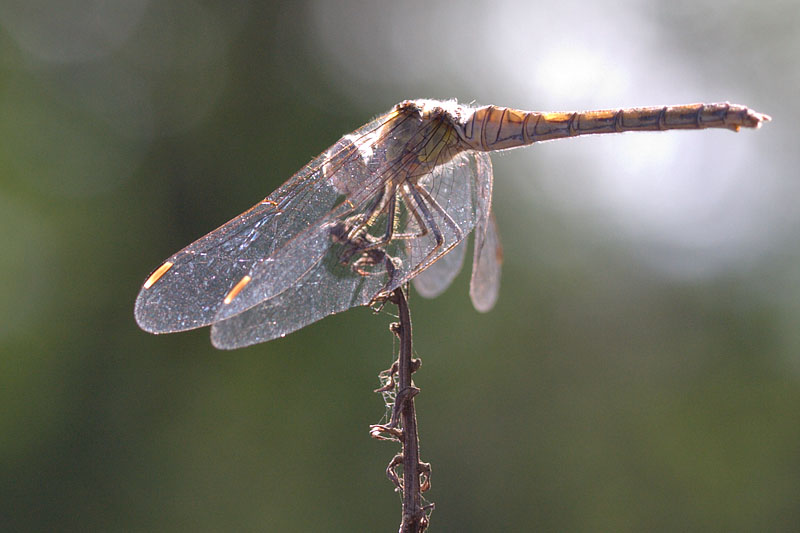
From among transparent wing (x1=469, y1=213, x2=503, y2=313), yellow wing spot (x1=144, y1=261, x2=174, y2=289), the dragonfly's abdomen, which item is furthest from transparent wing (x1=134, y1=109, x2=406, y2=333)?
transparent wing (x1=469, y1=213, x2=503, y2=313)

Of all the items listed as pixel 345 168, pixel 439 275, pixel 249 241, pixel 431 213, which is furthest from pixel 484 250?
pixel 249 241

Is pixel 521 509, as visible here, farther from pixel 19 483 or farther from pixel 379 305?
pixel 379 305

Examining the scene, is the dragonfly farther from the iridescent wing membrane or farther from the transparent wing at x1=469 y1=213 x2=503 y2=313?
the transparent wing at x1=469 y1=213 x2=503 y2=313

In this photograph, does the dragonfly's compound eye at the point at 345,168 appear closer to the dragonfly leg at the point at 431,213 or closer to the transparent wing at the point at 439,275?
the dragonfly leg at the point at 431,213

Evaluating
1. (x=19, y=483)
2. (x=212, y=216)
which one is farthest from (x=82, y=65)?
(x=19, y=483)

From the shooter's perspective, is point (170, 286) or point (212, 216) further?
point (212, 216)

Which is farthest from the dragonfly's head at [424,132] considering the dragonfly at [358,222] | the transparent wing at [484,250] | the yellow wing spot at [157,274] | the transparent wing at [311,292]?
the yellow wing spot at [157,274]

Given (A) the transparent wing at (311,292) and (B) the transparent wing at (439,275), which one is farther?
(B) the transparent wing at (439,275)
